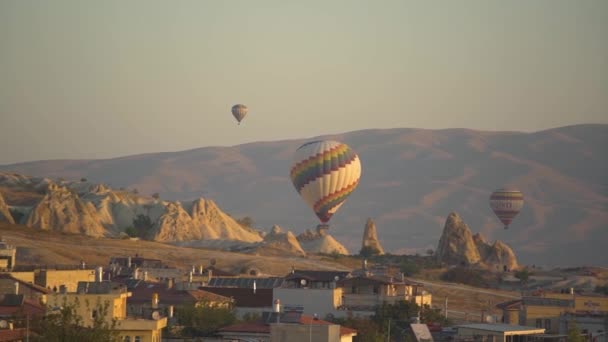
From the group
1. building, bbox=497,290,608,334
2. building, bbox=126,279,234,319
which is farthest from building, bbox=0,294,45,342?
building, bbox=497,290,608,334

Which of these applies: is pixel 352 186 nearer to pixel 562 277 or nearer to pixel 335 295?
pixel 562 277

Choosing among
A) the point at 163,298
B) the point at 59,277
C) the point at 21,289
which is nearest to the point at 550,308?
the point at 163,298

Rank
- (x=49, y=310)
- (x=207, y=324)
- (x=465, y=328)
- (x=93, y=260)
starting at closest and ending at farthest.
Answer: (x=49, y=310) < (x=465, y=328) < (x=207, y=324) < (x=93, y=260)

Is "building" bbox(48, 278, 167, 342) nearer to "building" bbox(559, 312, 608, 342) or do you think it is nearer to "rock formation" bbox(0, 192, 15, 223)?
"building" bbox(559, 312, 608, 342)

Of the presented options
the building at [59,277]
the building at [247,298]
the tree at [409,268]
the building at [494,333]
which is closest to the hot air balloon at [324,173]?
the tree at [409,268]

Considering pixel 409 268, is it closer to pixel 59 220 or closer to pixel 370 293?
pixel 59 220

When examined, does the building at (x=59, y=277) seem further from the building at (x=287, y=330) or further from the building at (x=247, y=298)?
the building at (x=287, y=330)

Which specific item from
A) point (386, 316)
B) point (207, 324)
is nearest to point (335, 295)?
point (386, 316)
